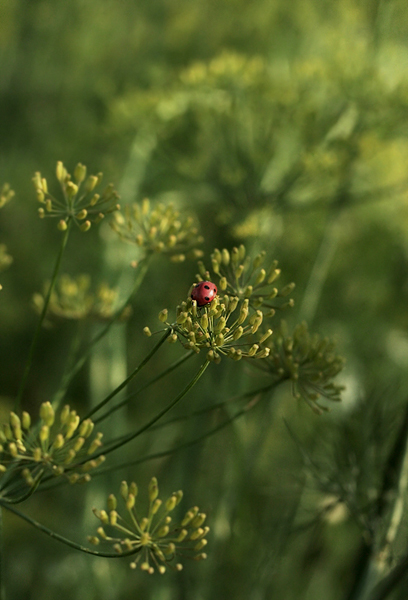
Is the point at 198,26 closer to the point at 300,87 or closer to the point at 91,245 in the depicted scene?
the point at 91,245

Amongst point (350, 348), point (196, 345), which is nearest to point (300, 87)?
point (350, 348)

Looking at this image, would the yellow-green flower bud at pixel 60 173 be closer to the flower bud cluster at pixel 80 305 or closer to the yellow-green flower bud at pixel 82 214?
the yellow-green flower bud at pixel 82 214

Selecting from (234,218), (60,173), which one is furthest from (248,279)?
(234,218)

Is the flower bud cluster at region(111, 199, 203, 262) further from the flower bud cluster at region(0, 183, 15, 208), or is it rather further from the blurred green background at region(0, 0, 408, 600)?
the blurred green background at region(0, 0, 408, 600)

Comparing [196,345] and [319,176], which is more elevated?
[319,176]

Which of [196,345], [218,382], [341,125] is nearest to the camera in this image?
[196,345]

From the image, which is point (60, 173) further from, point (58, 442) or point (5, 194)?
point (58, 442)
